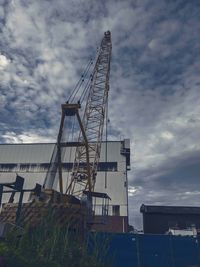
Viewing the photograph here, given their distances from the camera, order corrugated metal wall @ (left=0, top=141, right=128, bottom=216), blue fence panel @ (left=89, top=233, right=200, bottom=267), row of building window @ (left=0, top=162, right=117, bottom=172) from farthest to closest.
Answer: row of building window @ (left=0, top=162, right=117, bottom=172) < corrugated metal wall @ (left=0, top=141, right=128, bottom=216) < blue fence panel @ (left=89, top=233, right=200, bottom=267)

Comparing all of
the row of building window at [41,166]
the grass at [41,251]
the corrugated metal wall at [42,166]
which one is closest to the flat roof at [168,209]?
the corrugated metal wall at [42,166]

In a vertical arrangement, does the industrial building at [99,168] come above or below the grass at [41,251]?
above

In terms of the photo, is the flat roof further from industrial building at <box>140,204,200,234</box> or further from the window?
the window

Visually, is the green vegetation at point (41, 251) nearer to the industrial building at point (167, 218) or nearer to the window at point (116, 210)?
the industrial building at point (167, 218)

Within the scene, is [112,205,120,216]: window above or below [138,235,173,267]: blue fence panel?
above

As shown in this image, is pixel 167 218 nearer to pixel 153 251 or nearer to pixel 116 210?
pixel 116 210

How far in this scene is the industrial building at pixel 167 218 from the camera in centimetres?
3072

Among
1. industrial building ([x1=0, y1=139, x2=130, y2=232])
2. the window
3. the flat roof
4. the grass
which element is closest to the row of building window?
industrial building ([x1=0, y1=139, x2=130, y2=232])

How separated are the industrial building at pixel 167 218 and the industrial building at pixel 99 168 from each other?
3.72m

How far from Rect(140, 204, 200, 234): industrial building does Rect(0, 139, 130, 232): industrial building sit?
372cm

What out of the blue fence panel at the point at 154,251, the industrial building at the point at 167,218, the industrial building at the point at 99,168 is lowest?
the blue fence panel at the point at 154,251

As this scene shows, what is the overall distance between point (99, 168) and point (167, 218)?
40.2ft

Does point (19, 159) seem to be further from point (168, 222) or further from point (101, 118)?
point (168, 222)

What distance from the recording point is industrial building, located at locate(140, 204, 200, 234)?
3072 cm
